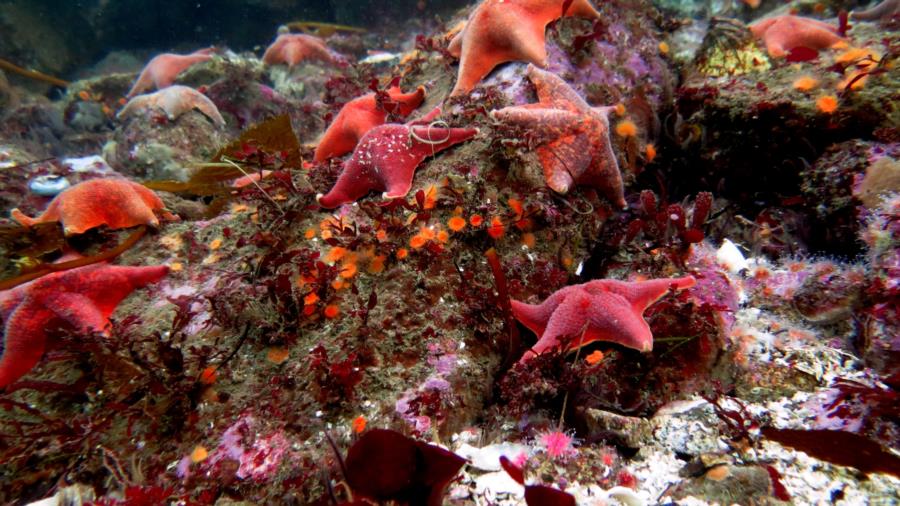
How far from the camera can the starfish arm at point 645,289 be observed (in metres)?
2.82

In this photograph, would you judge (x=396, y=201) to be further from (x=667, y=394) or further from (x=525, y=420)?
(x=667, y=394)

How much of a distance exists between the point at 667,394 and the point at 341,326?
2385mm

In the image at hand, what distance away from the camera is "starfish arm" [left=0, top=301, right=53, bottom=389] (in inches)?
112

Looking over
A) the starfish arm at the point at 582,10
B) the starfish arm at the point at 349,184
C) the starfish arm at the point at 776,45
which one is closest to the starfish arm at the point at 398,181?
the starfish arm at the point at 349,184

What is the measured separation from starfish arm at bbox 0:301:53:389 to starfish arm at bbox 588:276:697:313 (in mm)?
4042

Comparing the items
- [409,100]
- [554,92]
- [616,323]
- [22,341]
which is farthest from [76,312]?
[554,92]

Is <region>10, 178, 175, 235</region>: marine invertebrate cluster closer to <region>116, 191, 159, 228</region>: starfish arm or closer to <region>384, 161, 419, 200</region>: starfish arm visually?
<region>116, 191, 159, 228</region>: starfish arm

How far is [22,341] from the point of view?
2.88 meters

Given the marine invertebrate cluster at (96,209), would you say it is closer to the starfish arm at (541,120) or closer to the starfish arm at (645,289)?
the starfish arm at (541,120)

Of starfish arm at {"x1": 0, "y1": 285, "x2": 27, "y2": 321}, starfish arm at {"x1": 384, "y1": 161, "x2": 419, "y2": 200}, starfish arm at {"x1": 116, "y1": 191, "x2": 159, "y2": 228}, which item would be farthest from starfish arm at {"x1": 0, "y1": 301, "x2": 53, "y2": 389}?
starfish arm at {"x1": 384, "y1": 161, "x2": 419, "y2": 200}

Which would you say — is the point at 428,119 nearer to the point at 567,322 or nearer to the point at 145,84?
the point at 567,322

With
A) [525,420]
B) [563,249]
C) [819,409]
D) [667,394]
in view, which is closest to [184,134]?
[563,249]

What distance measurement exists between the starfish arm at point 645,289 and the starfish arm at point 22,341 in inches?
159

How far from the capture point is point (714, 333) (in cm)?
282
